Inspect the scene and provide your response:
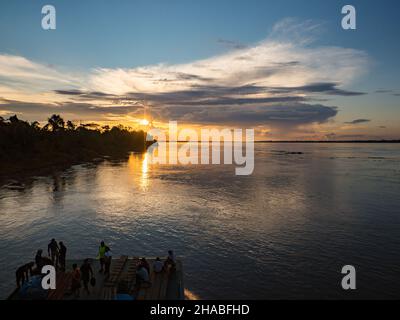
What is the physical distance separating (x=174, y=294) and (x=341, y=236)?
2453 centimetres

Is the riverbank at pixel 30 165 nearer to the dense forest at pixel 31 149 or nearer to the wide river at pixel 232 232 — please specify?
the dense forest at pixel 31 149

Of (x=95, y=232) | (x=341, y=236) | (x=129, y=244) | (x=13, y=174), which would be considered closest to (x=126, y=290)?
(x=129, y=244)

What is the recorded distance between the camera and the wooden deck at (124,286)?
16.3 metres

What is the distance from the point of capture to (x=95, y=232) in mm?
34375

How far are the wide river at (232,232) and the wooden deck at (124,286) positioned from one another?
435cm

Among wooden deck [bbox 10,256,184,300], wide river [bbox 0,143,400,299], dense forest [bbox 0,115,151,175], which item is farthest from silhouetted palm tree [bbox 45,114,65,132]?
wooden deck [bbox 10,256,184,300]

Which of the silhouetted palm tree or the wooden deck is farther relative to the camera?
the silhouetted palm tree

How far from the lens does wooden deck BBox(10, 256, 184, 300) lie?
16266 millimetres

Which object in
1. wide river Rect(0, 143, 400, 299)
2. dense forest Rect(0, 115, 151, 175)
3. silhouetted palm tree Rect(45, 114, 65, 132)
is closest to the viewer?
wide river Rect(0, 143, 400, 299)

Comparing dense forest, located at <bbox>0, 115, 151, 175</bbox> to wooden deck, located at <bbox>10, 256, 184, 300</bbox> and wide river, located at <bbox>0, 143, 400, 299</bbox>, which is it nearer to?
wide river, located at <bbox>0, 143, 400, 299</bbox>

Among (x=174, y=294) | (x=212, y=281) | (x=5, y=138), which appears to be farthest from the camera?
(x=5, y=138)

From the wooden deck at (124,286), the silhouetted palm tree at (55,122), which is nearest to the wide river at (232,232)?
the wooden deck at (124,286)

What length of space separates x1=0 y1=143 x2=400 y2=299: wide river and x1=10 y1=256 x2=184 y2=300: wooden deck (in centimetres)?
435
